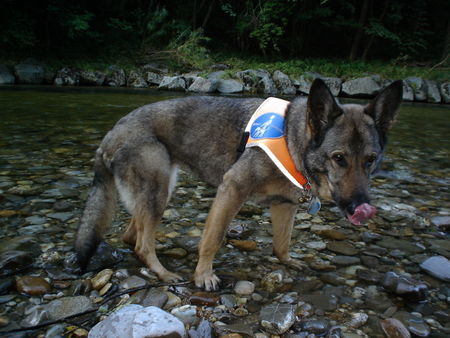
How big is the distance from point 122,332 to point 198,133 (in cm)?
216

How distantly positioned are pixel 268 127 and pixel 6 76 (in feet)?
64.2

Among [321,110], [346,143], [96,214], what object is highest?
[321,110]

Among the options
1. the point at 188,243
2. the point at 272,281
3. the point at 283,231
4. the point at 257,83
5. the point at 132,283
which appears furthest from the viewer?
the point at 257,83

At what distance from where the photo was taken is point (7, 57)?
71.3ft

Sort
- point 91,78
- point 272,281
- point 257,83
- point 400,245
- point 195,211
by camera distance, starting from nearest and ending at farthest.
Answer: point 272,281, point 400,245, point 195,211, point 257,83, point 91,78

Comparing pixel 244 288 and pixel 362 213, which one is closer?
pixel 362 213

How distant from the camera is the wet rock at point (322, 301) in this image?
3.19 meters

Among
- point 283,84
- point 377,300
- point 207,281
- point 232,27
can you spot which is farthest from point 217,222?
point 232,27

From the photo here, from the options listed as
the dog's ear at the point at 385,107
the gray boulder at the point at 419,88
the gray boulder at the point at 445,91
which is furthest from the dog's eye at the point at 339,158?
the gray boulder at the point at 445,91

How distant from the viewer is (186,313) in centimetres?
302

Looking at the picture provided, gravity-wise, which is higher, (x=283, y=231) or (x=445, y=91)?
(x=283, y=231)

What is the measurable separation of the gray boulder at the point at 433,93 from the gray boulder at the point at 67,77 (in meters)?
19.1

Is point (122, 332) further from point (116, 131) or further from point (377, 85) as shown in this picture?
point (377, 85)

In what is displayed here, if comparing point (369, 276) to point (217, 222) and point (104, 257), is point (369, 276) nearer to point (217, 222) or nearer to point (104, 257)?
point (217, 222)
